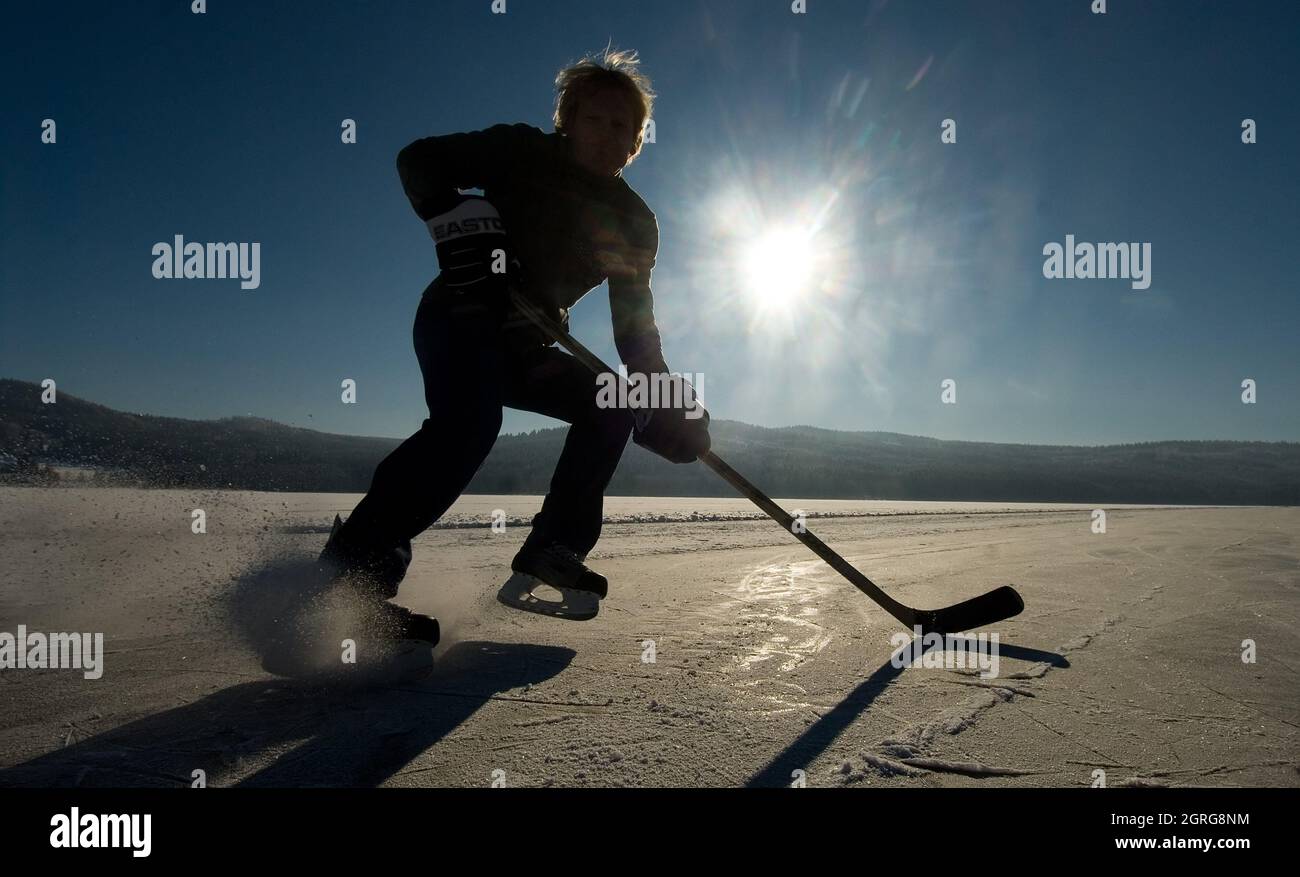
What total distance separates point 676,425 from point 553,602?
0.80 meters

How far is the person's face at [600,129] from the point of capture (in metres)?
2.40

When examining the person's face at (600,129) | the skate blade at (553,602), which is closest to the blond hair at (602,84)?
the person's face at (600,129)

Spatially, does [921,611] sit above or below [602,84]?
below

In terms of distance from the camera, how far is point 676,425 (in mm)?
2350

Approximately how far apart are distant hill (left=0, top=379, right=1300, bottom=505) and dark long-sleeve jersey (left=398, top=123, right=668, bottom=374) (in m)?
6.40

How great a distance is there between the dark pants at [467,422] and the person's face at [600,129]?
2.53ft
